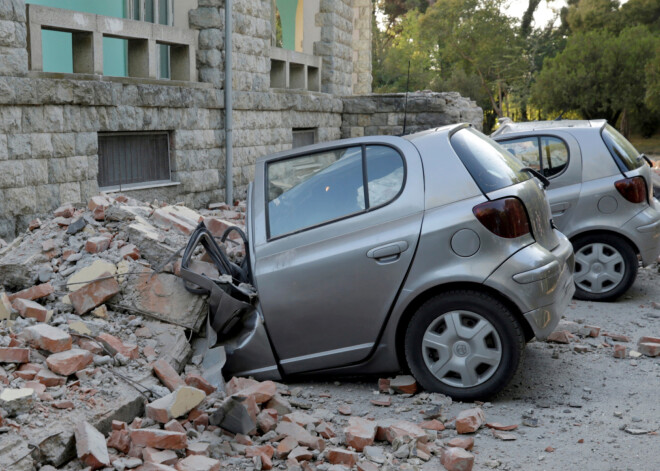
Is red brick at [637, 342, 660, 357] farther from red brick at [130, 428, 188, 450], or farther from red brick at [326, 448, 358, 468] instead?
red brick at [130, 428, 188, 450]

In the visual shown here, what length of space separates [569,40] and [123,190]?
38.9 m

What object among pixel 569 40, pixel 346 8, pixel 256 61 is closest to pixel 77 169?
pixel 256 61

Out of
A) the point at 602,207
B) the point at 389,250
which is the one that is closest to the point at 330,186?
the point at 389,250

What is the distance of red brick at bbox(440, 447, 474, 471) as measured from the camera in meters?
3.96

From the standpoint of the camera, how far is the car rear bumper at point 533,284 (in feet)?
15.8

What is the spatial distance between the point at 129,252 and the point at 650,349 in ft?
13.0

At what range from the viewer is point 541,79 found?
42.9m

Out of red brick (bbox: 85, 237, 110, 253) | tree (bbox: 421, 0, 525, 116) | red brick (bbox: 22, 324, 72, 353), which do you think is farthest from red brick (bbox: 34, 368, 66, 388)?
tree (bbox: 421, 0, 525, 116)

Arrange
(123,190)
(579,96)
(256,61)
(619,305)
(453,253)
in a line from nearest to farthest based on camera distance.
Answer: (453,253) < (619,305) < (123,190) < (256,61) < (579,96)

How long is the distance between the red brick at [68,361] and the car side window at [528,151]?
17.0 ft

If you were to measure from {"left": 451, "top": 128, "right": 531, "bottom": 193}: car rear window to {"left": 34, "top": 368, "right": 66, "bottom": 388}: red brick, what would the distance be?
8.92 feet

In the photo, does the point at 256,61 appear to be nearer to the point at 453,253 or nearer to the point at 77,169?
the point at 77,169

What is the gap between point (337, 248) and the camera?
5.06 metres

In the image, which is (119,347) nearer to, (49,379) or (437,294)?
(49,379)
